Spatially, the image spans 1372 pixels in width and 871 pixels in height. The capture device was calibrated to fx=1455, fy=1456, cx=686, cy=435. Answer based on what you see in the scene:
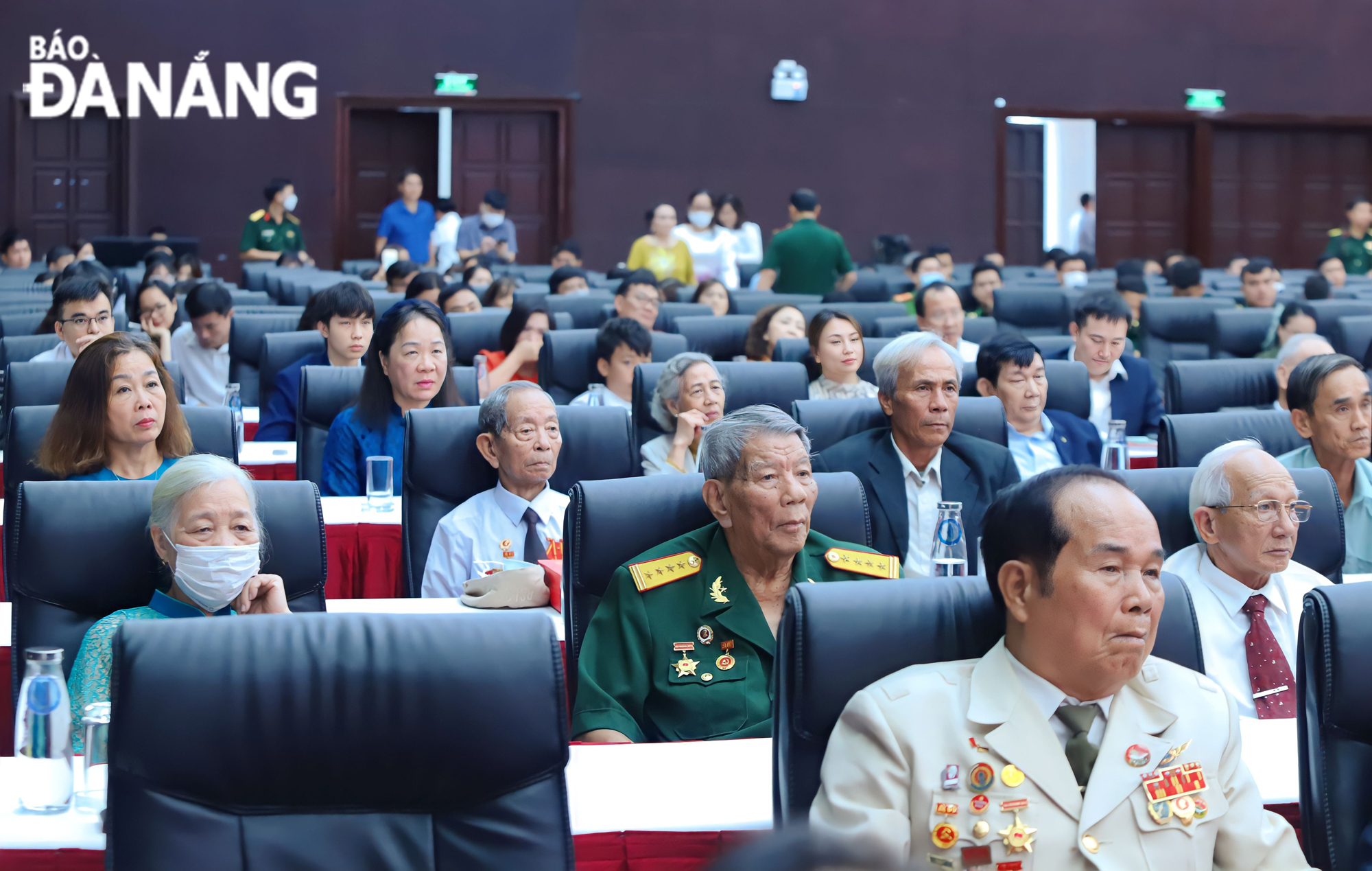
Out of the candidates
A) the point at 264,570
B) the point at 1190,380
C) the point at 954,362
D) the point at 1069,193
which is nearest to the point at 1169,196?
the point at 1069,193

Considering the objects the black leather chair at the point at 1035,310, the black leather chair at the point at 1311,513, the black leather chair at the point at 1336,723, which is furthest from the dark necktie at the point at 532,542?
the black leather chair at the point at 1035,310

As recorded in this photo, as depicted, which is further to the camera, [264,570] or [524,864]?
[264,570]

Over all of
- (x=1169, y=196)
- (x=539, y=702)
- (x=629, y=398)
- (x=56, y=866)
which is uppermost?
(x=1169, y=196)

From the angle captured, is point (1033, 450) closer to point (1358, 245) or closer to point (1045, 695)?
point (1045, 695)

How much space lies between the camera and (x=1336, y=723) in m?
2.11

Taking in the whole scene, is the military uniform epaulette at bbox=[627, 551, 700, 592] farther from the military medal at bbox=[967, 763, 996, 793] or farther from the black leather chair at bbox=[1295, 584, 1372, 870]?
the black leather chair at bbox=[1295, 584, 1372, 870]

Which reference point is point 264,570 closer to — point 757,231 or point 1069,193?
point 757,231

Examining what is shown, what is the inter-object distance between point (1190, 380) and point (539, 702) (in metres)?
4.48

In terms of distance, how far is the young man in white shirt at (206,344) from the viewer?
7.09 m

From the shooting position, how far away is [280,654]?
70.7 inches

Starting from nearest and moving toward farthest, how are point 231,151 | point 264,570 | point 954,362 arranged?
point 264,570 < point 954,362 < point 231,151

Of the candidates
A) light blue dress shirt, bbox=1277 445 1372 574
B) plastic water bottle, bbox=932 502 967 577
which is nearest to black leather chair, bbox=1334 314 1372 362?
light blue dress shirt, bbox=1277 445 1372 574

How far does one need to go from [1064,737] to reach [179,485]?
5.34 feet

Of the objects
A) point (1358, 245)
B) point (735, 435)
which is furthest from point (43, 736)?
point (1358, 245)
